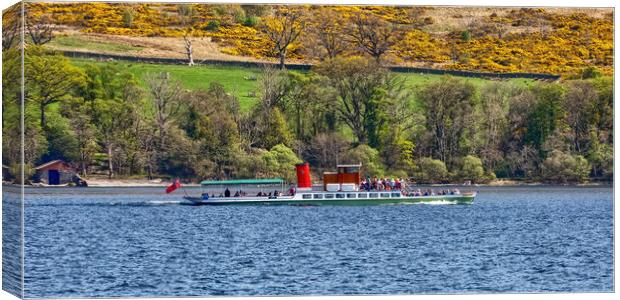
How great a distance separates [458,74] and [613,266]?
4364 centimetres

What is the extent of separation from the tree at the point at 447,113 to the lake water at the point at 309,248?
15172mm

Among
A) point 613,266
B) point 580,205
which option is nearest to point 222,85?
point 580,205

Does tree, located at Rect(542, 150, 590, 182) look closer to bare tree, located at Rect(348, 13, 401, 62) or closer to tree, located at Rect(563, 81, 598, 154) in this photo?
tree, located at Rect(563, 81, 598, 154)

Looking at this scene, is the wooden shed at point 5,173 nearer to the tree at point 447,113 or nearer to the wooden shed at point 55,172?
the wooden shed at point 55,172

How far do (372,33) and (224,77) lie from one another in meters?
9.01

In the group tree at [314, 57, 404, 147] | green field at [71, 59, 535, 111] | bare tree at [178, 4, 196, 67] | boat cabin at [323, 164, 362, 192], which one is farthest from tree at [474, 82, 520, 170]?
bare tree at [178, 4, 196, 67]

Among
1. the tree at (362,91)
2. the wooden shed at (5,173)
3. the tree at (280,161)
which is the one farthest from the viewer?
the tree at (362,91)

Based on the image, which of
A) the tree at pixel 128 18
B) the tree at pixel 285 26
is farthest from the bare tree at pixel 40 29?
the tree at pixel 285 26

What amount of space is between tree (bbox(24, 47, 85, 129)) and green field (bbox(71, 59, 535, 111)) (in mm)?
6137

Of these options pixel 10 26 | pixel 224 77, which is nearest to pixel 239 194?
pixel 224 77

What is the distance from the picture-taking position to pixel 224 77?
338 ft

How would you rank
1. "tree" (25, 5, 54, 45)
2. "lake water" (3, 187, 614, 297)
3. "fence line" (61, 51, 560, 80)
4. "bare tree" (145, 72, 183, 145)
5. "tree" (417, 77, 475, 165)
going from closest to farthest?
"lake water" (3, 187, 614, 297) → "tree" (25, 5, 54, 45) → "bare tree" (145, 72, 183, 145) → "fence line" (61, 51, 560, 80) → "tree" (417, 77, 475, 165)

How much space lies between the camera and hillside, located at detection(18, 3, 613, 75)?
9825 cm

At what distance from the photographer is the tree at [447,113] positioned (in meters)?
103
